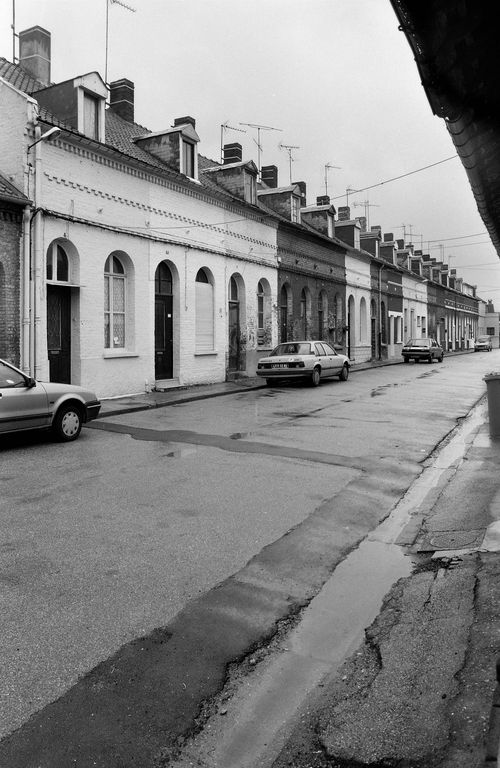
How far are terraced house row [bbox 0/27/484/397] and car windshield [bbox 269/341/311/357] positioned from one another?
203 cm

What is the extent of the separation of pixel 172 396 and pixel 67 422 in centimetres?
714

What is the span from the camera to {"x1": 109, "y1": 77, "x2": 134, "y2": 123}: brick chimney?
2331cm

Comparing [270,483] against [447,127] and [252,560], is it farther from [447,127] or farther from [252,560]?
[447,127]

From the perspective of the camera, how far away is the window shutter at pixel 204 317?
69.1 feet

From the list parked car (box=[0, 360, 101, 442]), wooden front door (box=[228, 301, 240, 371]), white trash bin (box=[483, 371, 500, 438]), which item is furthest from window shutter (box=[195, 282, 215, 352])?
white trash bin (box=[483, 371, 500, 438])

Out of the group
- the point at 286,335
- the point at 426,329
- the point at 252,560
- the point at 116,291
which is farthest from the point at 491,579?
the point at 426,329

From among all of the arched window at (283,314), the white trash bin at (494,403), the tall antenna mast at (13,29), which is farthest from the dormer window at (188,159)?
the white trash bin at (494,403)

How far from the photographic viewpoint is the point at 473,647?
3459 mm

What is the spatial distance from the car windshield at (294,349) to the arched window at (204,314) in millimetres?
2381

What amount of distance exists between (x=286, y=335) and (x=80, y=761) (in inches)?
1033

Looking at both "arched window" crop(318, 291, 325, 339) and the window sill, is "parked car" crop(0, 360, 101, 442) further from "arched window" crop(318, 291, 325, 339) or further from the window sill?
"arched window" crop(318, 291, 325, 339)

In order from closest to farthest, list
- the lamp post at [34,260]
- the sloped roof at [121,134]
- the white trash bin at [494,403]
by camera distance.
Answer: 1. the white trash bin at [494,403]
2. the lamp post at [34,260]
3. the sloped roof at [121,134]

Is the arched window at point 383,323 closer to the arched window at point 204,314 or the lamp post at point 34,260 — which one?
the arched window at point 204,314

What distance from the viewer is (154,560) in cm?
493
